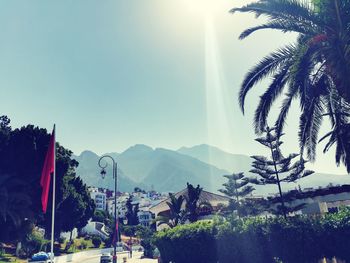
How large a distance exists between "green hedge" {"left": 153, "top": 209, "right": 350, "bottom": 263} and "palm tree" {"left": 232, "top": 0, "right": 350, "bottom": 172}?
9.62 feet

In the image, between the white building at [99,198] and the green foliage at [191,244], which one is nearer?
the green foliage at [191,244]

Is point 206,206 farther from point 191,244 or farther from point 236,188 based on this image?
point 191,244

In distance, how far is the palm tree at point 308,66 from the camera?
392 inches

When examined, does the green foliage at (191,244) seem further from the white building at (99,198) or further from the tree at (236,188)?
the white building at (99,198)

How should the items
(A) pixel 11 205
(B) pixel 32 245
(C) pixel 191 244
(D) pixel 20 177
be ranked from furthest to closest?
(B) pixel 32 245 < (D) pixel 20 177 < (A) pixel 11 205 < (C) pixel 191 244

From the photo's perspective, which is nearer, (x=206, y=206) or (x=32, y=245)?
(x=206, y=206)

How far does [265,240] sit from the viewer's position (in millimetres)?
15648

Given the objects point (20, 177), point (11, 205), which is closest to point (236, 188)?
point (20, 177)

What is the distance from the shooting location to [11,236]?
32469 mm

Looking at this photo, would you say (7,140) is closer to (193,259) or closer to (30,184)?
(30,184)

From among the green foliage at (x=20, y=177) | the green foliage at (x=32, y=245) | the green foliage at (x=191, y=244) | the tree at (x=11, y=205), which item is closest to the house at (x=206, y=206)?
the green foliage at (x=191, y=244)

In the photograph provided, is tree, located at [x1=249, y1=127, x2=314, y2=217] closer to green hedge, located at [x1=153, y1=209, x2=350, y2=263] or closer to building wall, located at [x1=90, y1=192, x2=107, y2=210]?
green hedge, located at [x1=153, y1=209, x2=350, y2=263]

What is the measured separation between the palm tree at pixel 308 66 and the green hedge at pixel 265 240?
293cm

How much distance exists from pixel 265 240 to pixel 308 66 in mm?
9186
